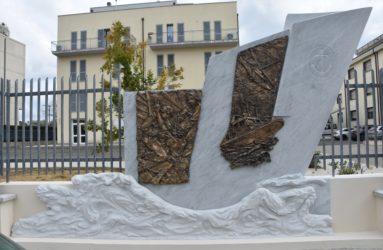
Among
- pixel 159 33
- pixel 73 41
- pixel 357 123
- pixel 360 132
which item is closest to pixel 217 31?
pixel 159 33

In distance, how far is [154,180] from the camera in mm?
4758

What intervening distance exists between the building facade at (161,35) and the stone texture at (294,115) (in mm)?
21554

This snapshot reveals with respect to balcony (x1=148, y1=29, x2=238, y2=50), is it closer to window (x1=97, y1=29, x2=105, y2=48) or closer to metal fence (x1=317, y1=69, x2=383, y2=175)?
window (x1=97, y1=29, x2=105, y2=48)

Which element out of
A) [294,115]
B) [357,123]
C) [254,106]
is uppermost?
[254,106]

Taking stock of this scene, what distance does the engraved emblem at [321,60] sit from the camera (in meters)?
4.73

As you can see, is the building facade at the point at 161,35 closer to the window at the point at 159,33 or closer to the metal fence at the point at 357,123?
the window at the point at 159,33

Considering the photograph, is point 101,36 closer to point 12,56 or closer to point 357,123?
point 12,56

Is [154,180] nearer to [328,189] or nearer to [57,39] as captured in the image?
[328,189]

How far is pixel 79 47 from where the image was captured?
27.5 metres

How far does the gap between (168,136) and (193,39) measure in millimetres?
23195

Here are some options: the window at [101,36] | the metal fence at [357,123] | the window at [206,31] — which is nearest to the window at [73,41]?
the window at [101,36]

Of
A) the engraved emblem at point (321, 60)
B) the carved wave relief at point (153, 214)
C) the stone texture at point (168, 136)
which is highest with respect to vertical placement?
the engraved emblem at point (321, 60)

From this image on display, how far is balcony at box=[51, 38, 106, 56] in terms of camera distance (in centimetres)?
2694

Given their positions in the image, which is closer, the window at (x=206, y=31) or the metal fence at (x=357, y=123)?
the metal fence at (x=357, y=123)
